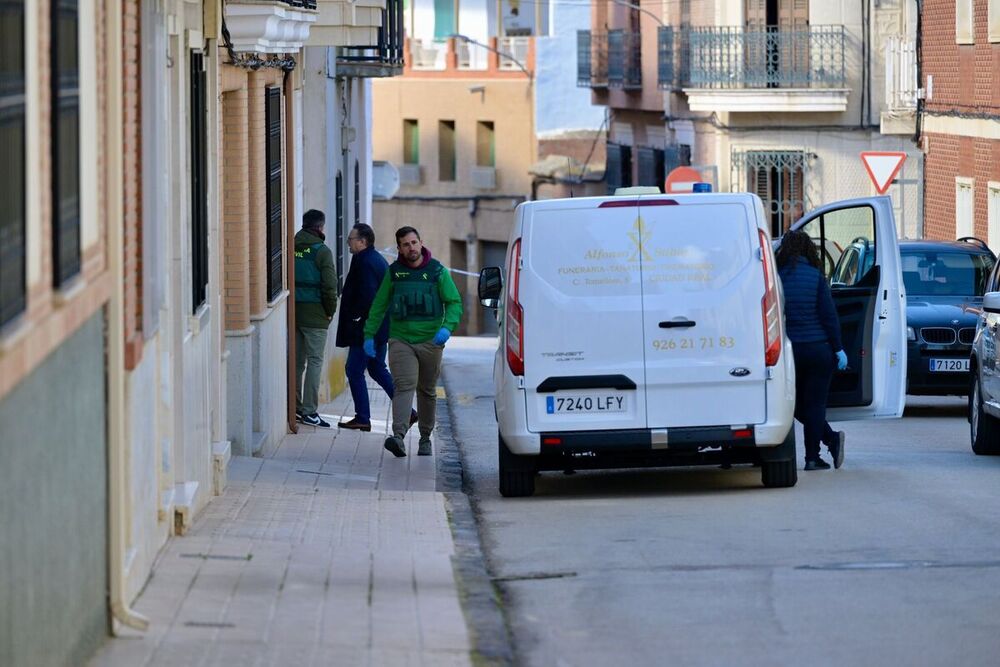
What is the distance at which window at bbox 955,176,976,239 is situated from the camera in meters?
31.6

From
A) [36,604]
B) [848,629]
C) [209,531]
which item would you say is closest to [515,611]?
[848,629]

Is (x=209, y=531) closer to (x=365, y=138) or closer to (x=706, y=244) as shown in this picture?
(x=706, y=244)

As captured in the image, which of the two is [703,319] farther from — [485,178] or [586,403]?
[485,178]

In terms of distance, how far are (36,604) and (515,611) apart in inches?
127

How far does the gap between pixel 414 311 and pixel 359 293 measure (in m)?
2.72

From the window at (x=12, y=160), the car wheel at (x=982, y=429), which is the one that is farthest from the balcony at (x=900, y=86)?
the window at (x=12, y=160)

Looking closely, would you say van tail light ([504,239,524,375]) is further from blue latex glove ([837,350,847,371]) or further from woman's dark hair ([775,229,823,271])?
blue latex glove ([837,350,847,371])

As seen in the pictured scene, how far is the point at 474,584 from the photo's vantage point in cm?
954

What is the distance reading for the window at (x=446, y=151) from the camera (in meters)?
56.2

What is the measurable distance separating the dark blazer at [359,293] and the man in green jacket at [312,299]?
0.49ft

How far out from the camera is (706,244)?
12.6 metres

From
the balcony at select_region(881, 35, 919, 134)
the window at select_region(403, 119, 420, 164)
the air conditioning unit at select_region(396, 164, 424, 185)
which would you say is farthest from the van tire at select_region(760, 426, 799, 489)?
the window at select_region(403, 119, 420, 164)

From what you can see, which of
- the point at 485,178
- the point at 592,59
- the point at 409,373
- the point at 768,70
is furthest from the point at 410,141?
the point at 409,373

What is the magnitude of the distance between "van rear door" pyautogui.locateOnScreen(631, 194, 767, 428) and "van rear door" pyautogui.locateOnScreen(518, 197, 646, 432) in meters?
0.10
